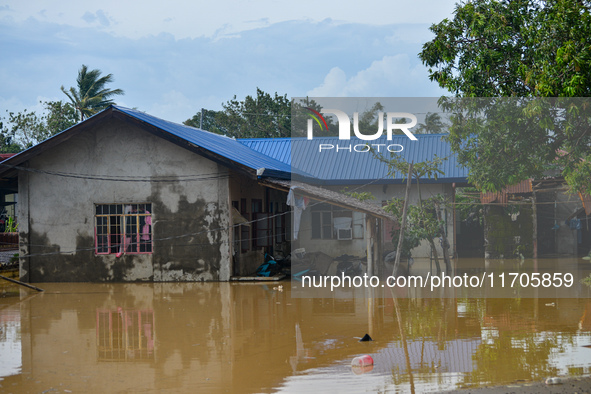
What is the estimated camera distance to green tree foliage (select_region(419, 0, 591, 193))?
12.6m

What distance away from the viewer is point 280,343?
29.7 ft

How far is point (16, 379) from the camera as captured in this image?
23.6 ft

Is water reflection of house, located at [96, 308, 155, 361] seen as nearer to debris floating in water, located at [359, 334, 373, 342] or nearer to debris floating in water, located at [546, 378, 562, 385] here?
debris floating in water, located at [359, 334, 373, 342]

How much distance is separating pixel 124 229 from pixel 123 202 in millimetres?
728

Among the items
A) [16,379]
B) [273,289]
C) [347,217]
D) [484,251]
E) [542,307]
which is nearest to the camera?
[16,379]

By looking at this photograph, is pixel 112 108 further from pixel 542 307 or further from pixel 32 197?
pixel 542 307

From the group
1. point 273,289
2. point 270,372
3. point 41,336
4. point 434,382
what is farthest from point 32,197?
point 434,382

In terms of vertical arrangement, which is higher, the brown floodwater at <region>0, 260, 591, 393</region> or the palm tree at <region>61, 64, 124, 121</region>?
the palm tree at <region>61, 64, 124, 121</region>

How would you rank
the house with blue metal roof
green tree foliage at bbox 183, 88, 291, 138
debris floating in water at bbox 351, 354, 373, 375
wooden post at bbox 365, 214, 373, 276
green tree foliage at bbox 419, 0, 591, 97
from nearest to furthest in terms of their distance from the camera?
debris floating in water at bbox 351, 354, 373, 375 < green tree foliage at bbox 419, 0, 591, 97 < wooden post at bbox 365, 214, 373, 276 < the house with blue metal roof < green tree foliage at bbox 183, 88, 291, 138

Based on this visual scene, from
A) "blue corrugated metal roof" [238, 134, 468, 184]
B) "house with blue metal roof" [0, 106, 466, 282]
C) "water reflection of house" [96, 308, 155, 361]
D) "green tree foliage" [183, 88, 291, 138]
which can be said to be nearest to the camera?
"water reflection of house" [96, 308, 155, 361]

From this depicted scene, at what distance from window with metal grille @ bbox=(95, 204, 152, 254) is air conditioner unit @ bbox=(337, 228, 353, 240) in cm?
617

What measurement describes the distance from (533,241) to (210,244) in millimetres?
10907

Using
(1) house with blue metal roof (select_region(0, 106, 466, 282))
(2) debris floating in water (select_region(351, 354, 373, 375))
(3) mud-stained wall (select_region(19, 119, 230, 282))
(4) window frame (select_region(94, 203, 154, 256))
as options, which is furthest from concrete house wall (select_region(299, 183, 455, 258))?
(2) debris floating in water (select_region(351, 354, 373, 375))

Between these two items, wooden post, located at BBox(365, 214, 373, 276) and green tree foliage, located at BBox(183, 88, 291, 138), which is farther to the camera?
green tree foliage, located at BBox(183, 88, 291, 138)
